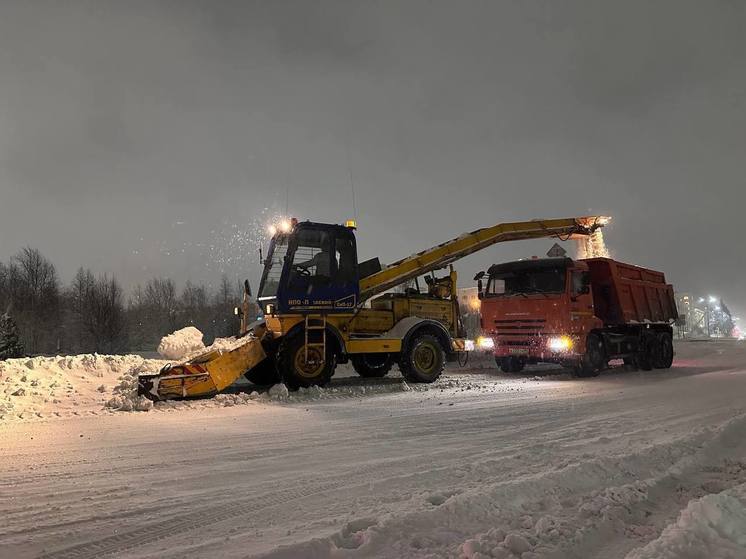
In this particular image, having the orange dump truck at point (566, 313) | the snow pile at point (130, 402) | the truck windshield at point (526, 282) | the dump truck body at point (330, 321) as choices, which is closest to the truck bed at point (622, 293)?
the orange dump truck at point (566, 313)

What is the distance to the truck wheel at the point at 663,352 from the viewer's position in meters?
17.4

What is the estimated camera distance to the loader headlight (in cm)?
1353

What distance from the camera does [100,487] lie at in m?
4.65

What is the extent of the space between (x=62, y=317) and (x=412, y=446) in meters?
53.7

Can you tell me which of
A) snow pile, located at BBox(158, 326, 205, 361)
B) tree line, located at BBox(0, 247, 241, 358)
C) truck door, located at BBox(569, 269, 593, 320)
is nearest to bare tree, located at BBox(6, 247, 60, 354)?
tree line, located at BBox(0, 247, 241, 358)

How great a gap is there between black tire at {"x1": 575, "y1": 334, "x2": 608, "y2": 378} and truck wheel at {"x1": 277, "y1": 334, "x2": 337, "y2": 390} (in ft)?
22.9

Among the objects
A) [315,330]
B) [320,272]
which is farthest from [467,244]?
[315,330]

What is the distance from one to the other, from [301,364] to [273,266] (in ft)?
7.19

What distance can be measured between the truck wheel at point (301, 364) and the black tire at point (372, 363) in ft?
3.50

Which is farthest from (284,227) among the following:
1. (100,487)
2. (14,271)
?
(14,271)

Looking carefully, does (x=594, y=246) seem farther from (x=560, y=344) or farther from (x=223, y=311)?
(x=223, y=311)

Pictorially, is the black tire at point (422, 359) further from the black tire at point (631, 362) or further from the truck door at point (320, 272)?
the black tire at point (631, 362)

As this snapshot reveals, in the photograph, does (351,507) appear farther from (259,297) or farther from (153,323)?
(153,323)

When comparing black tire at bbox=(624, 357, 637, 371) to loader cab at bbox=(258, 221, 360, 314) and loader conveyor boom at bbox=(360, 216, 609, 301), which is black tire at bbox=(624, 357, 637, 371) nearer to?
loader conveyor boom at bbox=(360, 216, 609, 301)
